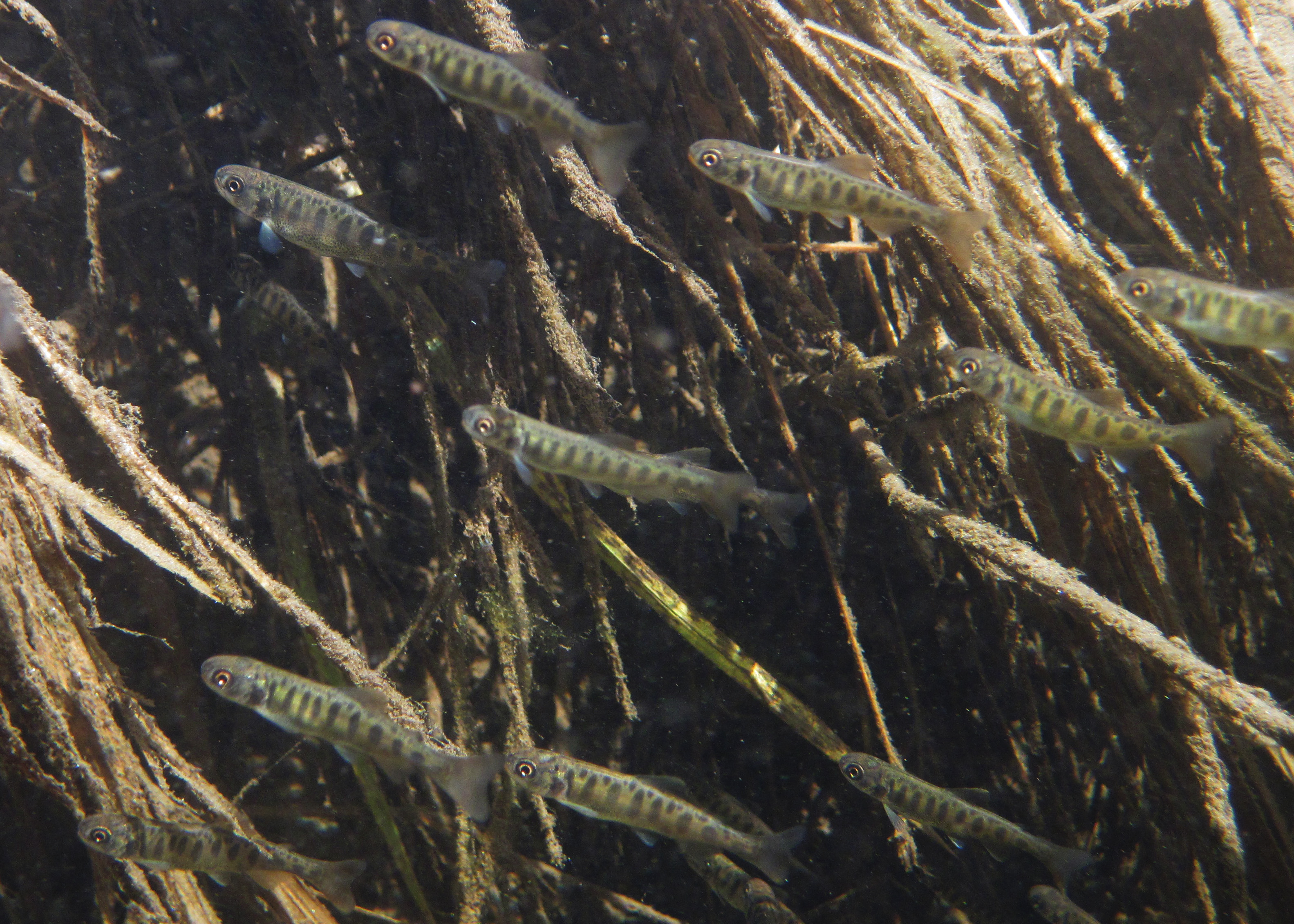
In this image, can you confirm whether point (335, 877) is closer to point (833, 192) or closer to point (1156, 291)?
point (833, 192)

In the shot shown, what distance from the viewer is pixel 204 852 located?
2.99m

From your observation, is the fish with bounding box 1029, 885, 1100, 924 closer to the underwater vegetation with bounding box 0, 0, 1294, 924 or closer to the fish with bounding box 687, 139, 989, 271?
the underwater vegetation with bounding box 0, 0, 1294, 924

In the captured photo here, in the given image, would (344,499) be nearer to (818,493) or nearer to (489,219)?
(489,219)


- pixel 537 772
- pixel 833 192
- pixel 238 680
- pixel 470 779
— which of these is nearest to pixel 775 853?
pixel 537 772

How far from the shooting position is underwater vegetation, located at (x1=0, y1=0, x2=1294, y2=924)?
9.55 feet

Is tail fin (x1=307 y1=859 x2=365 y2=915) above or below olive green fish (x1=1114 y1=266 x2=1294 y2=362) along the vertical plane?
below

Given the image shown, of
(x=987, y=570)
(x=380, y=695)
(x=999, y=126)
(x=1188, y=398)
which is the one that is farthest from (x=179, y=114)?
(x=1188, y=398)

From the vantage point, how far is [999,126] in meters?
3.14

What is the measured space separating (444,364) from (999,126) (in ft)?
9.97

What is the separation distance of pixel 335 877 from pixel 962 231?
4453mm

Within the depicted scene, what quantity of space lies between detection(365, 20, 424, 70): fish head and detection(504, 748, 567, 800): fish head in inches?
130

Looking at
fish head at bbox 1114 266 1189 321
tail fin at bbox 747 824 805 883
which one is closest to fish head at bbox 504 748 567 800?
tail fin at bbox 747 824 805 883

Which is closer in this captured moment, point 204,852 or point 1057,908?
point 204,852

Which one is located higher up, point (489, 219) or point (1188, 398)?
point (489, 219)
